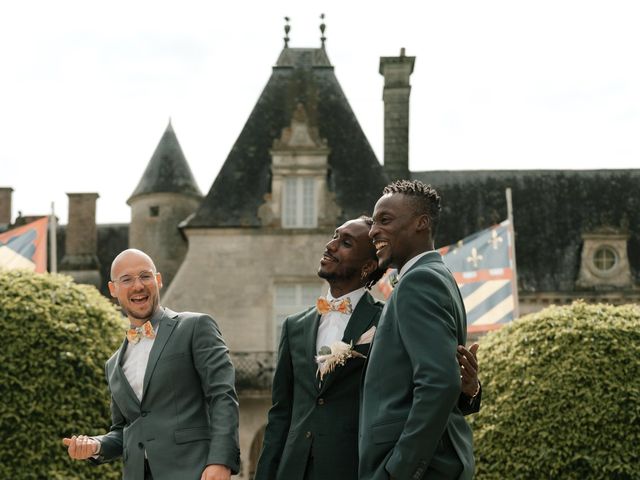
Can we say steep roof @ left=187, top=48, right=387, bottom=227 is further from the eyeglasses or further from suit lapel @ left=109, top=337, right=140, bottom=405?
the eyeglasses

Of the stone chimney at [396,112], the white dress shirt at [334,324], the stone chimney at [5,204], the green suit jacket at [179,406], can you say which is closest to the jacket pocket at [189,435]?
the green suit jacket at [179,406]

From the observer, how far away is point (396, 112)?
1078 inches

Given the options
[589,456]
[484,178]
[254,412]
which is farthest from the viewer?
[484,178]

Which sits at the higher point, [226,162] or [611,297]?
[226,162]

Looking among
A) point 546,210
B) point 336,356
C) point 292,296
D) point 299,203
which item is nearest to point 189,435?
point 336,356

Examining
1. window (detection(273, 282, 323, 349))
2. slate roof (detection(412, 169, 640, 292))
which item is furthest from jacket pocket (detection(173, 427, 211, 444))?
slate roof (detection(412, 169, 640, 292))

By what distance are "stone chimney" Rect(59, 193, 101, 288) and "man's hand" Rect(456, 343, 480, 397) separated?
25.7 m

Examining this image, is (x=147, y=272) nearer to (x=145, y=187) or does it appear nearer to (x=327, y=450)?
(x=327, y=450)

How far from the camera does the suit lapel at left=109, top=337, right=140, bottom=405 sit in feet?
18.7

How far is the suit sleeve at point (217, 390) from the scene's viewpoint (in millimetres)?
5359

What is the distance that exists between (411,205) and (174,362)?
1568 mm

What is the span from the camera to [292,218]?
2377cm

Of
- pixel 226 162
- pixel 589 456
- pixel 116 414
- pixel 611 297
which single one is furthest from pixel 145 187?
pixel 116 414

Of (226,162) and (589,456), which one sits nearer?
(589,456)
